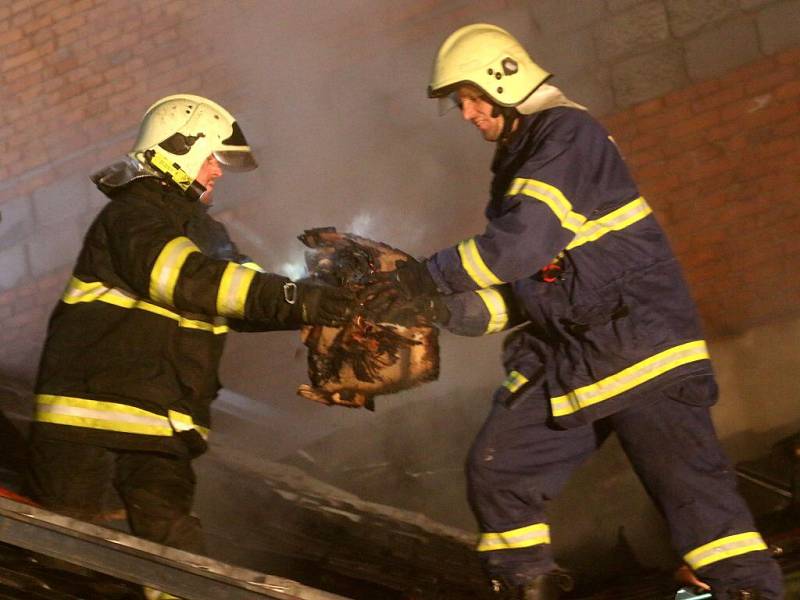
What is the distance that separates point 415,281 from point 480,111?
665 mm

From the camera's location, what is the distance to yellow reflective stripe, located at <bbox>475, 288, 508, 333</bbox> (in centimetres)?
386

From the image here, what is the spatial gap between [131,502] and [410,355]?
1.08m

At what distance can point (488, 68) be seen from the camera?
3572 mm

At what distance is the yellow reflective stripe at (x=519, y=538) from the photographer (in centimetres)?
343

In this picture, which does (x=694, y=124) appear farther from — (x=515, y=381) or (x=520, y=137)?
(x=515, y=381)

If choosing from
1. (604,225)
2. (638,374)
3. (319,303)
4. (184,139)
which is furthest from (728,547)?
(184,139)

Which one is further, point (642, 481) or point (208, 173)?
point (208, 173)

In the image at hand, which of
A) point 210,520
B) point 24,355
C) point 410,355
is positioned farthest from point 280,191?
point 410,355

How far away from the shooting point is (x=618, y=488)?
5367mm

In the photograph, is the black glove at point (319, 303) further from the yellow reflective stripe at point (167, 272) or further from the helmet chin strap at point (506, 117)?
the helmet chin strap at point (506, 117)

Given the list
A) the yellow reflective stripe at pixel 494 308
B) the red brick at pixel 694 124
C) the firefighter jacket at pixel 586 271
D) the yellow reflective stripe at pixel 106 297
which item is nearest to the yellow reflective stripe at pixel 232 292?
the yellow reflective stripe at pixel 106 297

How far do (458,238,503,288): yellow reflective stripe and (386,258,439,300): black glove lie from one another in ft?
0.54

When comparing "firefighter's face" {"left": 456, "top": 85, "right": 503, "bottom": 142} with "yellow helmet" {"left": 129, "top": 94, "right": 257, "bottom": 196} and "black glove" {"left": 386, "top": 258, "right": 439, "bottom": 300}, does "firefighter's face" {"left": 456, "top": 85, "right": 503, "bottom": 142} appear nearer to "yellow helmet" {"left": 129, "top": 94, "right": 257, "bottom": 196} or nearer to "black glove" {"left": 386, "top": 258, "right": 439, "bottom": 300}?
"black glove" {"left": 386, "top": 258, "right": 439, "bottom": 300}

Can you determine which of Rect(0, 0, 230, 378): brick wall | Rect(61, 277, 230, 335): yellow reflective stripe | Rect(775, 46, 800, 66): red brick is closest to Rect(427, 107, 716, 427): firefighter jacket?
Rect(61, 277, 230, 335): yellow reflective stripe
